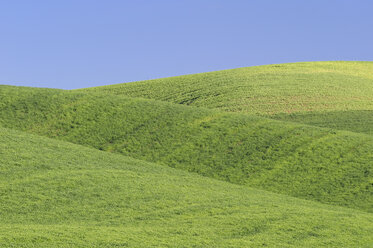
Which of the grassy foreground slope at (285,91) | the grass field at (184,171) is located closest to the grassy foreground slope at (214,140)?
the grass field at (184,171)

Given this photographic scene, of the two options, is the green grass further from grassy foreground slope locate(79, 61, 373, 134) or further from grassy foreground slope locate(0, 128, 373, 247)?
grassy foreground slope locate(0, 128, 373, 247)

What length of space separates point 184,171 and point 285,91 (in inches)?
1296

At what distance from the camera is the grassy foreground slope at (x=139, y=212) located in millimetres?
16750

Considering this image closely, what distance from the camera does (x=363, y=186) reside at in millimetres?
29500

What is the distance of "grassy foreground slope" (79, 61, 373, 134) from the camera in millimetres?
51875

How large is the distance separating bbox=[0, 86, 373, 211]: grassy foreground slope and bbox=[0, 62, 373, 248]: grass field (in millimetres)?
117

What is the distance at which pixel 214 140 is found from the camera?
118 feet

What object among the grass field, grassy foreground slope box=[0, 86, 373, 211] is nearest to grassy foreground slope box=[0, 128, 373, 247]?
the grass field

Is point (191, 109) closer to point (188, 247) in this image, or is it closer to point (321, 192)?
point (321, 192)

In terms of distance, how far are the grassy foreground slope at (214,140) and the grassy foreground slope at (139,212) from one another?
387 cm

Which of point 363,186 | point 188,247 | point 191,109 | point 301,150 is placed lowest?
point 188,247

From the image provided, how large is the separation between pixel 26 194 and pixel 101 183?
3198mm

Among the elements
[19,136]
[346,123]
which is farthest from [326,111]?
[19,136]

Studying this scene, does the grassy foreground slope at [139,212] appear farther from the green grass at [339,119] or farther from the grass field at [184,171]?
the green grass at [339,119]
